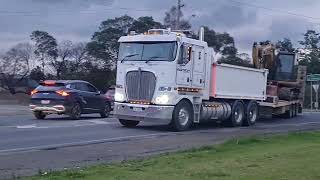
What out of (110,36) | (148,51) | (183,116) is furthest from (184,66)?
(110,36)

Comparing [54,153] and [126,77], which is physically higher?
[126,77]

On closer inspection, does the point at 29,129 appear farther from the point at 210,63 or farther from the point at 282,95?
the point at 282,95

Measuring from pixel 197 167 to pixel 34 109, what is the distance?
15.1 meters

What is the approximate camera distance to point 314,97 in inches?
2564

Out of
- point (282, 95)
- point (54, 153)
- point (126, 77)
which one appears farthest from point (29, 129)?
point (282, 95)

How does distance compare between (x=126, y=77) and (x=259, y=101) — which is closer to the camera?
(x=126, y=77)

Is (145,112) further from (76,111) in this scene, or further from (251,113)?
(251,113)

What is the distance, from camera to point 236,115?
2467 cm

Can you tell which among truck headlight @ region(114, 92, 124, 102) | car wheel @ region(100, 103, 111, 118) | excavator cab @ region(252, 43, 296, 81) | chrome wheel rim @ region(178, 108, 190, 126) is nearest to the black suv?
car wheel @ region(100, 103, 111, 118)

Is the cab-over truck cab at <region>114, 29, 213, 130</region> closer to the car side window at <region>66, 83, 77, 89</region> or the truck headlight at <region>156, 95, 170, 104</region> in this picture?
the truck headlight at <region>156, 95, 170, 104</region>

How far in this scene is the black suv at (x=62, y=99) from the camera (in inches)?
949

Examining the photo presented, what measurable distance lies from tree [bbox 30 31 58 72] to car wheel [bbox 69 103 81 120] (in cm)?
4804

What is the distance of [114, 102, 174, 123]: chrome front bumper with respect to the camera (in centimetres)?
2027

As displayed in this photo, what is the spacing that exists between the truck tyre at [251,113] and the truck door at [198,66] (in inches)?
160
